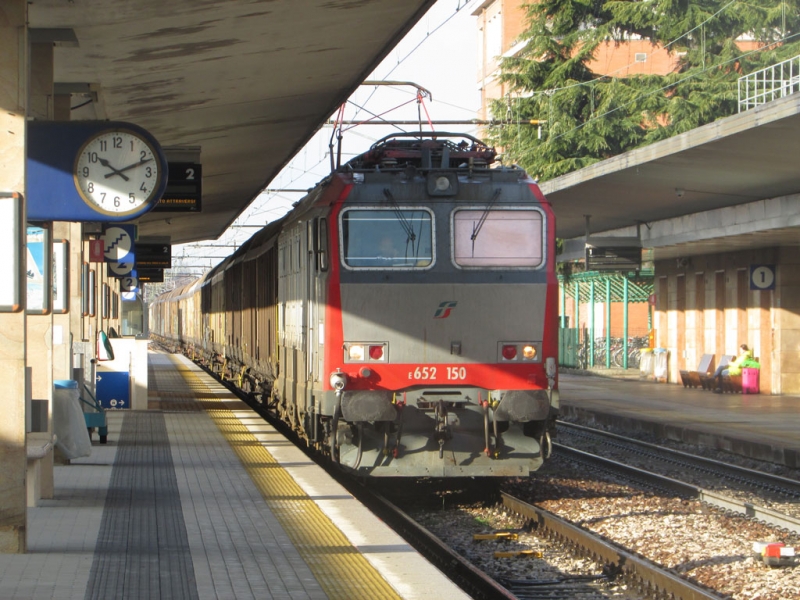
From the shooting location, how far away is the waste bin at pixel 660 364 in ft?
103

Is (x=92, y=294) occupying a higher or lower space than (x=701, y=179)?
lower

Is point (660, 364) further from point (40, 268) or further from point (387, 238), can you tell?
point (40, 268)

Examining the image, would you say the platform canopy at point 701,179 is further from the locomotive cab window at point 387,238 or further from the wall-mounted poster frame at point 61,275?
the wall-mounted poster frame at point 61,275

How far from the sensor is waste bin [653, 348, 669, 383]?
31.5 metres

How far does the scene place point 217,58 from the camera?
11.2m

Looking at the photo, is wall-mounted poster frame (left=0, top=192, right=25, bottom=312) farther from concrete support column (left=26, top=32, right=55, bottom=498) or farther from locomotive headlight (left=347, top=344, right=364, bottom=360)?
locomotive headlight (left=347, top=344, right=364, bottom=360)

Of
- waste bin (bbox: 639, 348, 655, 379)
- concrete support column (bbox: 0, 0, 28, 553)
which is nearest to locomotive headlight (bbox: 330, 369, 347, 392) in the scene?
concrete support column (bbox: 0, 0, 28, 553)

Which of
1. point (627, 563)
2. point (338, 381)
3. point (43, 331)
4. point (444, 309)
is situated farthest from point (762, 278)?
point (43, 331)

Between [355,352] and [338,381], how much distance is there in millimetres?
356

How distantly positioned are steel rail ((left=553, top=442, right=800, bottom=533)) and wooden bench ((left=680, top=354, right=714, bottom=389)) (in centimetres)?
1278

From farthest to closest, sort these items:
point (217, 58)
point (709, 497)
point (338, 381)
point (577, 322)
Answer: point (577, 322)
point (709, 497)
point (217, 58)
point (338, 381)

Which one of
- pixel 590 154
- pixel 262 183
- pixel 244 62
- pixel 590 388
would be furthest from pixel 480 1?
pixel 244 62

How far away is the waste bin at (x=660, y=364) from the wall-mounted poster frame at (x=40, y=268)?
80.5 ft

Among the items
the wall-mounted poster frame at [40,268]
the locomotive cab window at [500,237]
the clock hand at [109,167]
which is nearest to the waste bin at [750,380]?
the locomotive cab window at [500,237]
